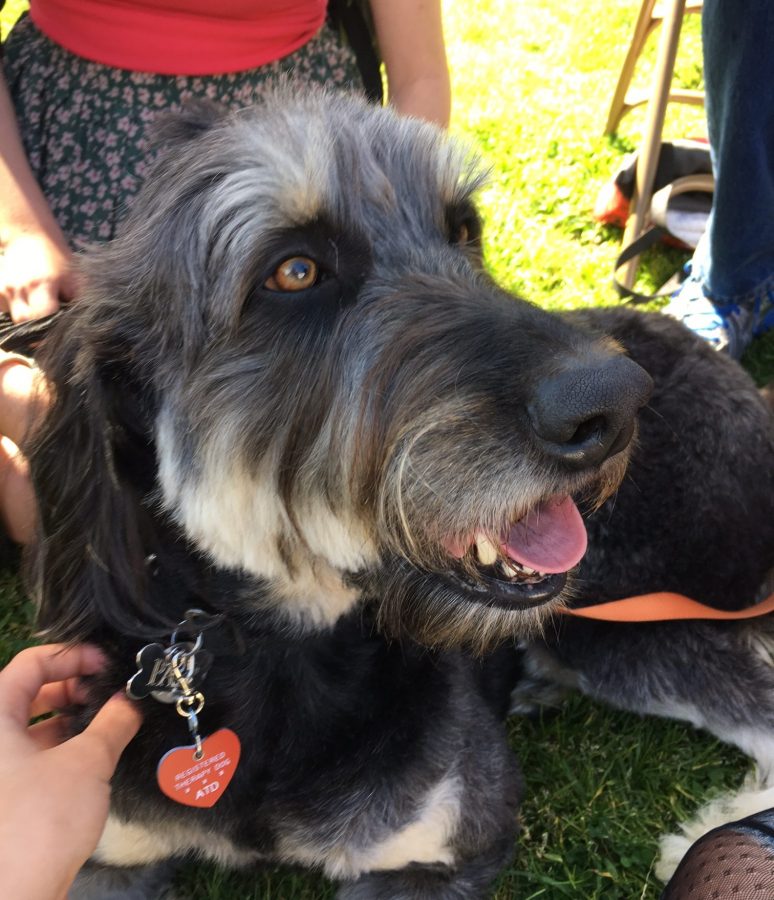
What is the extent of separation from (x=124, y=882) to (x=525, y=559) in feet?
4.68

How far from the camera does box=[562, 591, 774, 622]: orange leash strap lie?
2.42 metres

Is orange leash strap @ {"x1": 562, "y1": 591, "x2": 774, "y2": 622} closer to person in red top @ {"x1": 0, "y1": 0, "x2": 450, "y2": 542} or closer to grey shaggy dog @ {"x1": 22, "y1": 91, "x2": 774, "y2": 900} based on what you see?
grey shaggy dog @ {"x1": 22, "y1": 91, "x2": 774, "y2": 900}

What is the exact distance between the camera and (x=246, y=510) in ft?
5.60

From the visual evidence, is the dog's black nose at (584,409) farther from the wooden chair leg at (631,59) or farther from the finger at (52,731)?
the wooden chair leg at (631,59)

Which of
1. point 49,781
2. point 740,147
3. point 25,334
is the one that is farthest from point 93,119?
point 740,147

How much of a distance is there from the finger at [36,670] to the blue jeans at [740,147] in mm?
2948

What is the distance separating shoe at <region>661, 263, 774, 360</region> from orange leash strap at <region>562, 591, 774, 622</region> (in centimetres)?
157

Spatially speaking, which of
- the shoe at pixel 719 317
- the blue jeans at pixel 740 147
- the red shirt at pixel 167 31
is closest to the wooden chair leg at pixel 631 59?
the blue jeans at pixel 740 147

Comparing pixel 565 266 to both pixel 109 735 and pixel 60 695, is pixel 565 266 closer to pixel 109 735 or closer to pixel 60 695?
pixel 60 695

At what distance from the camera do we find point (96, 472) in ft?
5.70

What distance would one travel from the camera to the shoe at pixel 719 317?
149 inches

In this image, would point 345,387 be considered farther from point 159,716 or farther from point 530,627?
point 159,716

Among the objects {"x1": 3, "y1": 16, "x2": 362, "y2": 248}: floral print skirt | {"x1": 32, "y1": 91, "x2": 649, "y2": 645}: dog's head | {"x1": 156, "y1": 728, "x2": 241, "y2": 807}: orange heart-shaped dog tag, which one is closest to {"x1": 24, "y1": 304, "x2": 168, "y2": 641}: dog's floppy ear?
{"x1": 32, "y1": 91, "x2": 649, "y2": 645}: dog's head

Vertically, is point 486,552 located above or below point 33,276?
below
